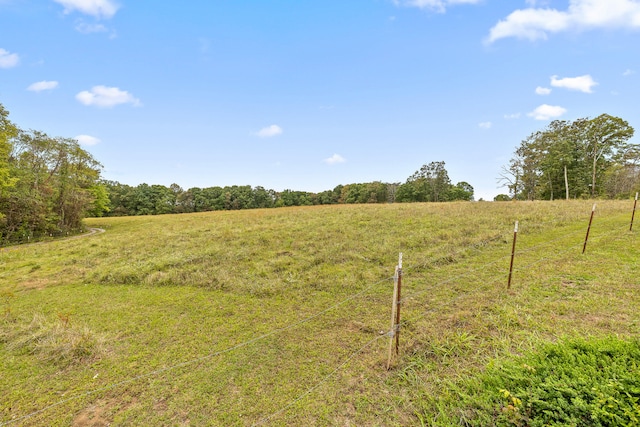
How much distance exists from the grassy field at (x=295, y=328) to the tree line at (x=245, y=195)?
53827mm

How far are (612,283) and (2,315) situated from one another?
46.1 feet

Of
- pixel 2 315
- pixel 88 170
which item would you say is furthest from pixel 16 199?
pixel 2 315

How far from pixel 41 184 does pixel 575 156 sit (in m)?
59.1

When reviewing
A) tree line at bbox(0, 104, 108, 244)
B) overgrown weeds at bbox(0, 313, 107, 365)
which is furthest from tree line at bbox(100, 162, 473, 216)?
overgrown weeds at bbox(0, 313, 107, 365)

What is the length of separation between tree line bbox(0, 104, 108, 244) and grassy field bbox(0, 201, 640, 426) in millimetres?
14232

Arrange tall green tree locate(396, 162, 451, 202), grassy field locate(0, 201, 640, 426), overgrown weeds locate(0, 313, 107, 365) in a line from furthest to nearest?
tall green tree locate(396, 162, 451, 202) → overgrown weeds locate(0, 313, 107, 365) → grassy field locate(0, 201, 640, 426)

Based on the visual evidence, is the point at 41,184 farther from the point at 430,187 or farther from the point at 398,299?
the point at 430,187

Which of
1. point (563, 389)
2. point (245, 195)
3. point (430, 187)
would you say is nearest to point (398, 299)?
point (563, 389)

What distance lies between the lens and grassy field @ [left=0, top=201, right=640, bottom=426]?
3146 millimetres

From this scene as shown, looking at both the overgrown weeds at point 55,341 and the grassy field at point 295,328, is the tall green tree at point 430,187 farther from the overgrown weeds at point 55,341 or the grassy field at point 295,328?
the overgrown weeds at point 55,341

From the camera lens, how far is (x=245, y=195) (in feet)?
225

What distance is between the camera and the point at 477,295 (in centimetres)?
537

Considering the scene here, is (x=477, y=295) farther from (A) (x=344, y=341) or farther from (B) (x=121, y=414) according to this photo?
(B) (x=121, y=414)

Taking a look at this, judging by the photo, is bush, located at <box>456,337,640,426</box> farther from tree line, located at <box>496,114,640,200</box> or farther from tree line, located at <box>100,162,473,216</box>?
tree line, located at <box>100,162,473,216</box>
